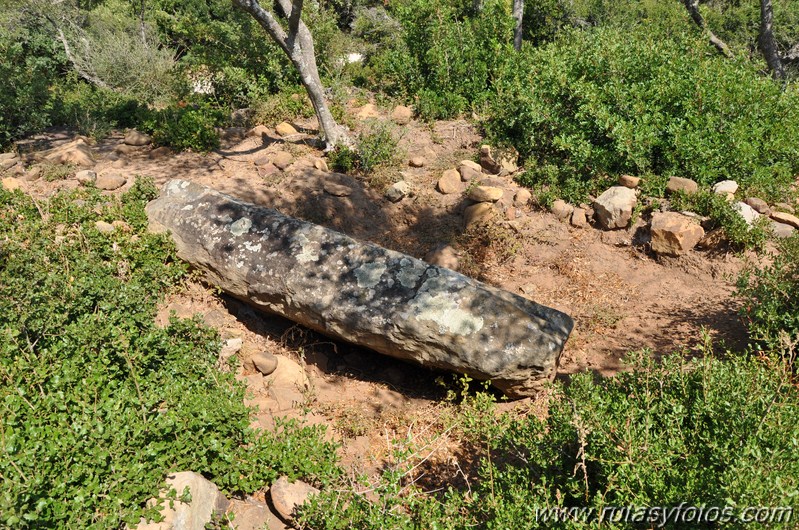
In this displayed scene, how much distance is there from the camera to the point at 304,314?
564cm

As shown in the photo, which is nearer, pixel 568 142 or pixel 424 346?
pixel 424 346

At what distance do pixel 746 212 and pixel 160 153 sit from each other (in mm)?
7490

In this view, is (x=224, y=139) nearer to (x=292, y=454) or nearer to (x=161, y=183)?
(x=161, y=183)

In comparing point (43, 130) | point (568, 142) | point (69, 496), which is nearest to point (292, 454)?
point (69, 496)

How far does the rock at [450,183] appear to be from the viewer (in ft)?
25.7

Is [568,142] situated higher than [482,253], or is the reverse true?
[568,142]

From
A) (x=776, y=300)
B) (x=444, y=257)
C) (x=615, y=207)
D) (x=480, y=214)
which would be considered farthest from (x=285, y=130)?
(x=776, y=300)

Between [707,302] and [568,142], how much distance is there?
107 inches

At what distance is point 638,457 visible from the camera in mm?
3123

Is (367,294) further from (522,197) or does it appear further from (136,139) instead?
Result: (136,139)

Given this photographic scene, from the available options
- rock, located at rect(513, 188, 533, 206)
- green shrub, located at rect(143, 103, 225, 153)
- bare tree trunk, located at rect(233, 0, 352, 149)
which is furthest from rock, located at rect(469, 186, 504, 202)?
green shrub, located at rect(143, 103, 225, 153)

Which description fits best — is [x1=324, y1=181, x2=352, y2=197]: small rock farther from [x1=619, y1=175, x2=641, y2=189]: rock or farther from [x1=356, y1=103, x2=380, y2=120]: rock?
[x1=619, y1=175, x2=641, y2=189]: rock

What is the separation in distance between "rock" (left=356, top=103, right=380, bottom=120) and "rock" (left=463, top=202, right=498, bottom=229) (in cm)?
330

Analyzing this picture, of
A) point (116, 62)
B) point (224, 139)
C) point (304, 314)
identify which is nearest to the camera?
point (304, 314)
